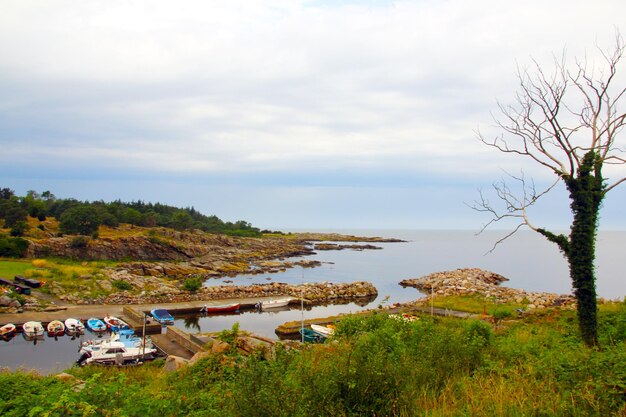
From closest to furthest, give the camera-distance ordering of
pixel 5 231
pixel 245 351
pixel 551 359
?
1. pixel 551 359
2. pixel 245 351
3. pixel 5 231

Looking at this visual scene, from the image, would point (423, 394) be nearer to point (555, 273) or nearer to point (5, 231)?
point (5, 231)

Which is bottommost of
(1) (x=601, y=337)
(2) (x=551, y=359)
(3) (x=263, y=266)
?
(3) (x=263, y=266)

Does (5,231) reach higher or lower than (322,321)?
higher

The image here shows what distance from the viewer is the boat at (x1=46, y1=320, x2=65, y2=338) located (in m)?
23.8

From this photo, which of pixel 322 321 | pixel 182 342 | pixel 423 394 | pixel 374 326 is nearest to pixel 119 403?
pixel 423 394

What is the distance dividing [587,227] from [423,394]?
8465 mm

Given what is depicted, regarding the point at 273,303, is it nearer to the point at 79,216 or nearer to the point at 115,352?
the point at 115,352

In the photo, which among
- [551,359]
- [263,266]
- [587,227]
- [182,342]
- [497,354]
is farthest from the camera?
[263,266]

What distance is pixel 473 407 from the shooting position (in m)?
4.46

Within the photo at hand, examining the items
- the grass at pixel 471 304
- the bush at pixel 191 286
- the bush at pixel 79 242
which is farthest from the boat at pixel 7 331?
the bush at pixel 79 242

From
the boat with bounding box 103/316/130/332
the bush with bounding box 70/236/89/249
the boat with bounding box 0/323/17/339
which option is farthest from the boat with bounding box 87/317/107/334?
the bush with bounding box 70/236/89/249

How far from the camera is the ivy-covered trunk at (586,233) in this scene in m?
11.1

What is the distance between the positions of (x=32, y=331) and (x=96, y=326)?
315cm

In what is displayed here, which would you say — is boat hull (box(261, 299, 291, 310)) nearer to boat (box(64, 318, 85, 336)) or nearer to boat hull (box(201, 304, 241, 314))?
boat hull (box(201, 304, 241, 314))
